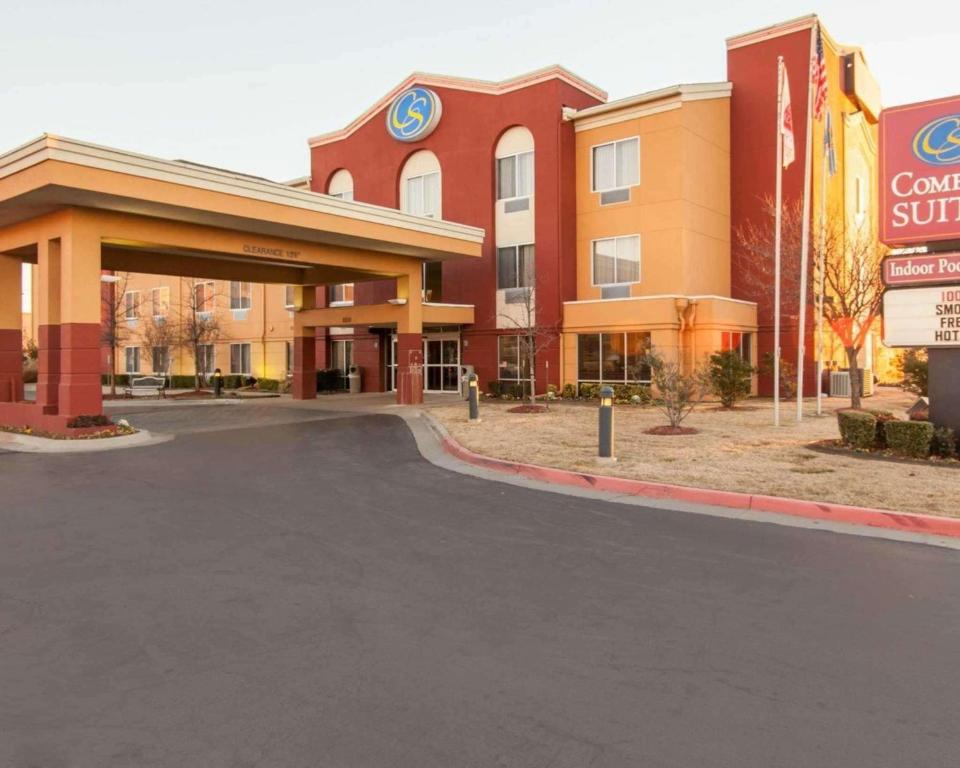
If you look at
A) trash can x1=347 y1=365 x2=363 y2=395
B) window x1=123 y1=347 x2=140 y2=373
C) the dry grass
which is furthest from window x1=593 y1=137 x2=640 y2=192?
window x1=123 y1=347 x2=140 y2=373

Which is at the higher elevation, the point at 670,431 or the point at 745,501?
the point at 670,431

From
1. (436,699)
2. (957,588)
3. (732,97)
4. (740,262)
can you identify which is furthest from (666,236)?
(436,699)

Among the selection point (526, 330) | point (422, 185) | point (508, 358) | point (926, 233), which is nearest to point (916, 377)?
point (926, 233)

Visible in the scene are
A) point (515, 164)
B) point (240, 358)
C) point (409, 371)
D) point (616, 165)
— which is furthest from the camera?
point (240, 358)

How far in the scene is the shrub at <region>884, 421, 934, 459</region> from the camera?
443 inches

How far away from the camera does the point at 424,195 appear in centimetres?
3036

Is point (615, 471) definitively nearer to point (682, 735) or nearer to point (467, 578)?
point (467, 578)

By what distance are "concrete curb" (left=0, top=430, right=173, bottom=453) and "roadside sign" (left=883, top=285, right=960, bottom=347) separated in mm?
14662

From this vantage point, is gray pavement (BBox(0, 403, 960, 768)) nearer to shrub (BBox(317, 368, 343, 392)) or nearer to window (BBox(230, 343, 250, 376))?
shrub (BBox(317, 368, 343, 392))

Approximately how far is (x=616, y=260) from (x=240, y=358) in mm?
22686

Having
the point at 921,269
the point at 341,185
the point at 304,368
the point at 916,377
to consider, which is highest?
the point at 341,185

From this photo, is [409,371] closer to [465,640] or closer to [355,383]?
[355,383]

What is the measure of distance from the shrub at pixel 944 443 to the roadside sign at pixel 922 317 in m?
1.51

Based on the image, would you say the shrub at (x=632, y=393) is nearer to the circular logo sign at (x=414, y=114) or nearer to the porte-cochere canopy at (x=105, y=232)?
the porte-cochere canopy at (x=105, y=232)
